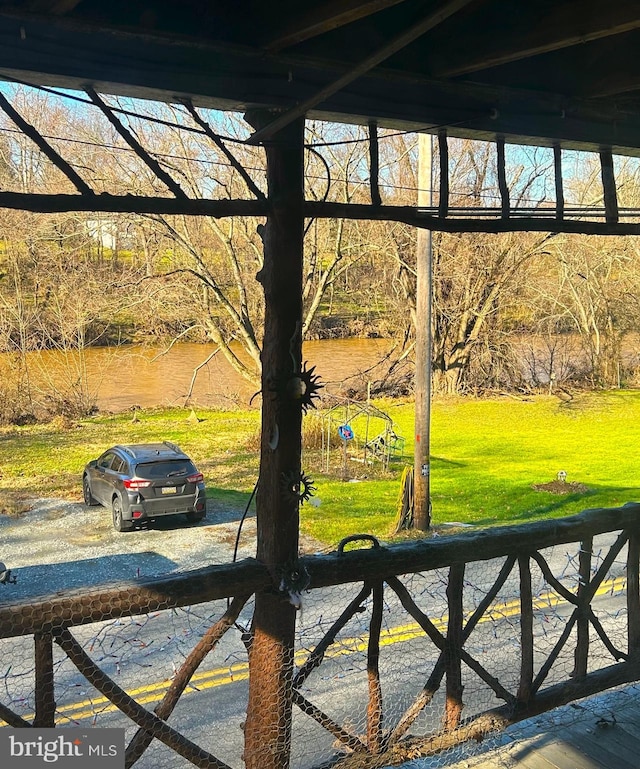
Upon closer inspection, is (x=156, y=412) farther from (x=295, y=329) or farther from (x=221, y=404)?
(x=295, y=329)

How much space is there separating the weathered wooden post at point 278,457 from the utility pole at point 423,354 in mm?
7626

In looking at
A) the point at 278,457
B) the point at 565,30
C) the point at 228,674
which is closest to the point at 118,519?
the point at 228,674

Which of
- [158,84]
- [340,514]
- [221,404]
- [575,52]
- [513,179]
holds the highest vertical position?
[513,179]

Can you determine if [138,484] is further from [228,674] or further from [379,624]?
[379,624]

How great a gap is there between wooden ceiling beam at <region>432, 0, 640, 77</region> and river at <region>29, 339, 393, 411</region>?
17.1m

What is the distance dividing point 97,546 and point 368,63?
9.87m

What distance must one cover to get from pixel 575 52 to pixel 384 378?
1937 centimetres

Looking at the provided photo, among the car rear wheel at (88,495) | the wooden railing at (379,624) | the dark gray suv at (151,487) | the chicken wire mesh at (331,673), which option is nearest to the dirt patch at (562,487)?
the chicken wire mesh at (331,673)

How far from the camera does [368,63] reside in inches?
104

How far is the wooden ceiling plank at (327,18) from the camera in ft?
8.13

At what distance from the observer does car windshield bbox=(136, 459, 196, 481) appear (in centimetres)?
1180

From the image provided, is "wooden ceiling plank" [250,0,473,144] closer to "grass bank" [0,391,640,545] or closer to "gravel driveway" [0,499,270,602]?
"gravel driveway" [0,499,270,602]

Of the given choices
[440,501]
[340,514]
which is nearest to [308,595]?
[340,514]

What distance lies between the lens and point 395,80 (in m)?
3.45
